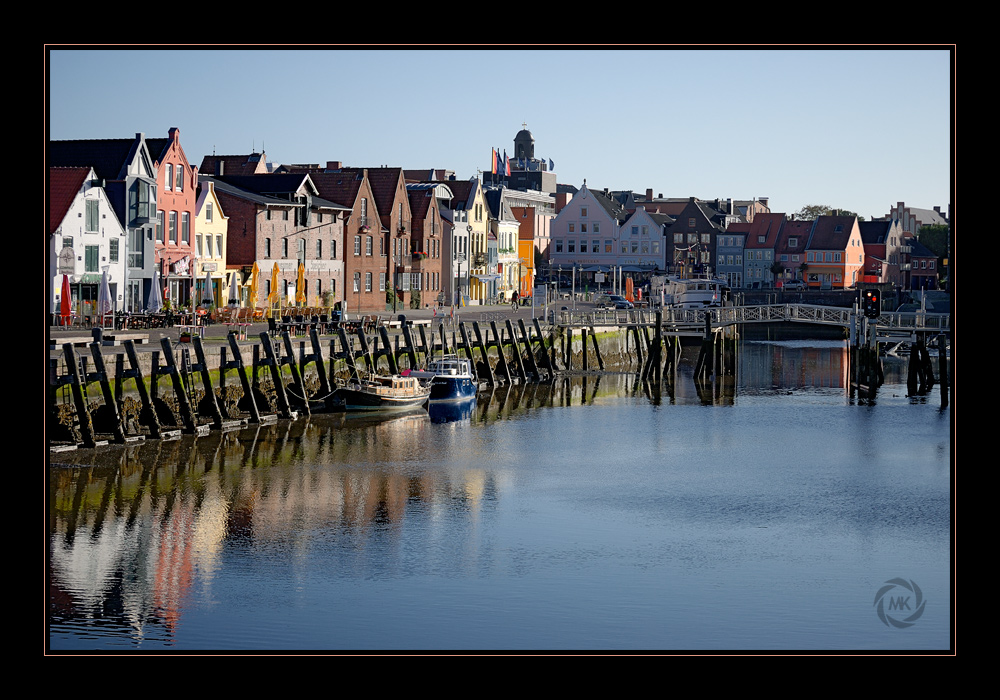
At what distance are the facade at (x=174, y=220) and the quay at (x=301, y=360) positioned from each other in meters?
7.22

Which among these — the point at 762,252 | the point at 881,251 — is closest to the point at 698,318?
the point at 762,252

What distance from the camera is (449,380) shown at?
5138 cm

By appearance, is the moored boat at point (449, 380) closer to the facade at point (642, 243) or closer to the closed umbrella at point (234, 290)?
the closed umbrella at point (234, 290)

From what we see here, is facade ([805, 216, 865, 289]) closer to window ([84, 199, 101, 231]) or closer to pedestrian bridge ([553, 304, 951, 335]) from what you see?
pedestrian bridge ([553, 304, 951, 335])

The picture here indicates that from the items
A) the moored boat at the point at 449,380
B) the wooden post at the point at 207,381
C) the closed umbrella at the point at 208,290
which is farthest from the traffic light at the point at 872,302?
the closed umbrella at the point at 208,290

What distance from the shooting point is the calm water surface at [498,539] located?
21.7 meters

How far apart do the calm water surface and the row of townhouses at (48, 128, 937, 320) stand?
9.11 metres

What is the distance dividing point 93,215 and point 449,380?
18.7m

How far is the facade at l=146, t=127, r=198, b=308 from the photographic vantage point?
6175cm

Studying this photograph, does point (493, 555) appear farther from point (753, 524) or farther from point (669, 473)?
point (669, 473)

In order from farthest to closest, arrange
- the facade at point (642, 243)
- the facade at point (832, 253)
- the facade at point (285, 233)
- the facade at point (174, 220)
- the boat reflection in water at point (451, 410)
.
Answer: the facade at point (832, 253) < the facade at point (642, 243) < the facade at point (285, 233) < the facade at point (174, 220) < the boat reflection in water at point (451, 410)

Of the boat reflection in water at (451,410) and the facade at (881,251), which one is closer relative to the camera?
the boat reflection in water at (451,410)
